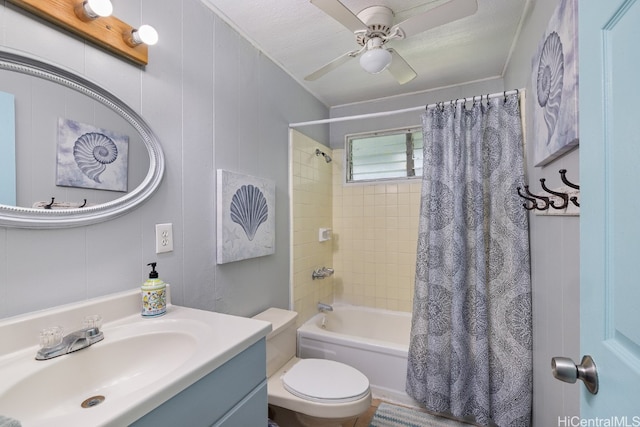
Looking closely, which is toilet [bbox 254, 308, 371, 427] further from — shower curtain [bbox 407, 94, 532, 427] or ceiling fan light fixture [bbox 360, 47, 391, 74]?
ceiling fan light fixture [bbox 360, 47, 391, 74]

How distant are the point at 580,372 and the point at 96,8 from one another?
5.10 ft

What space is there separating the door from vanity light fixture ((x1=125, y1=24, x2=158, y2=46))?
1.26 meters

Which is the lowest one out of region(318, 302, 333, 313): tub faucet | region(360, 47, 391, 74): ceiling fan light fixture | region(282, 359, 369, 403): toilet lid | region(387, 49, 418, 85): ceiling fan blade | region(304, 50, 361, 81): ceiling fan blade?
region(282, 359, 369, 403): toilet lid

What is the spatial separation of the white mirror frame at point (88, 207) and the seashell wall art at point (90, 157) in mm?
65

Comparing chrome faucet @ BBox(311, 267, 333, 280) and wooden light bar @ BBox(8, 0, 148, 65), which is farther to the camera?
chrome faucet @ BBox(311, 267, 333, 280)

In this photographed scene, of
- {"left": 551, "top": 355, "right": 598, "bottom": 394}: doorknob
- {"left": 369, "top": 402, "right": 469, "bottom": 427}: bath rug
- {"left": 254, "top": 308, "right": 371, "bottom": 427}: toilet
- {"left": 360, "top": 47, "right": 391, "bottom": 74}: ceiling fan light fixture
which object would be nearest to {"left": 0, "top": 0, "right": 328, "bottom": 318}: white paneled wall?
{"left": 254, "top": 308, "right": 371, "bottom": 427}: toilet

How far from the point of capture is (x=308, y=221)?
2.34 metres

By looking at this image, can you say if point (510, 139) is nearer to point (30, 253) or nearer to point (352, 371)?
point (352, 371)

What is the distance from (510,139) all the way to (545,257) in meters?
0.69

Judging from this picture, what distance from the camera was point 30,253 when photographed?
2.66ft

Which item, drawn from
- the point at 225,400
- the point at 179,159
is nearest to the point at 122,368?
the point at 225,400

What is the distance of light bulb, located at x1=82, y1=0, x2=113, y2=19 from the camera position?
2.84 feet

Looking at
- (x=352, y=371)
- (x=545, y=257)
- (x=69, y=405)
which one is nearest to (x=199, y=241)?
(x=69, y=405)

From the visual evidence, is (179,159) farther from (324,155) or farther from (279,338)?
(324,155)
